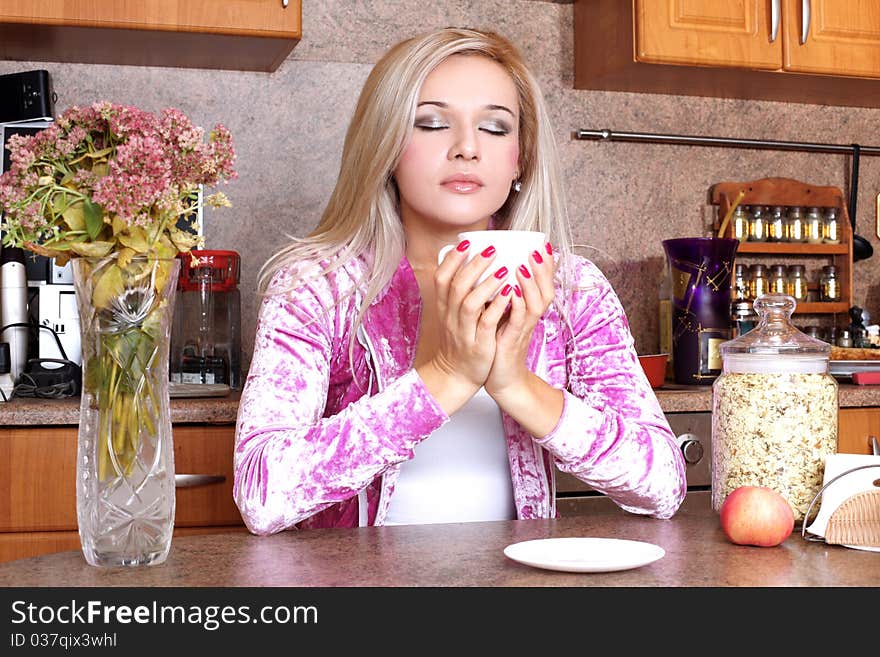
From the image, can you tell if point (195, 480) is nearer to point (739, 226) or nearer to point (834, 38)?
point (739, 226)

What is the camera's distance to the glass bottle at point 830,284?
268 cm

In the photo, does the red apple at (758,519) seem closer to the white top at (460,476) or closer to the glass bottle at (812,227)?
the white top at (460,476)

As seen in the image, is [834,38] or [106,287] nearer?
[106,287]

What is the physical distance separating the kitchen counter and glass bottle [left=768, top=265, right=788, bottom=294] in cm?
173

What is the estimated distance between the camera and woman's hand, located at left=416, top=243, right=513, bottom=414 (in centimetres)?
98

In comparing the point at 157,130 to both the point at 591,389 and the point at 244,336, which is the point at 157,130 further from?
the point at 244,336

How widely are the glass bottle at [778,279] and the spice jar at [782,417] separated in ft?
5.49

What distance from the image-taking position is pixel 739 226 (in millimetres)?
2613

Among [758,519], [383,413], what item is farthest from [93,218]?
[758,519]

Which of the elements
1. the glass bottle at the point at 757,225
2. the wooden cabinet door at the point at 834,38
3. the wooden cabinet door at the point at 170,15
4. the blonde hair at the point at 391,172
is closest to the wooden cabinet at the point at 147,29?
the wooden cabinet door at the point at 170,15

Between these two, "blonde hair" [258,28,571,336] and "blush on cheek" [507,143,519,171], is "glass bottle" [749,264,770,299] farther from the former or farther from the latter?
"blush on cheek" [507,143,519,171]

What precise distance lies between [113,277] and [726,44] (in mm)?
1819
